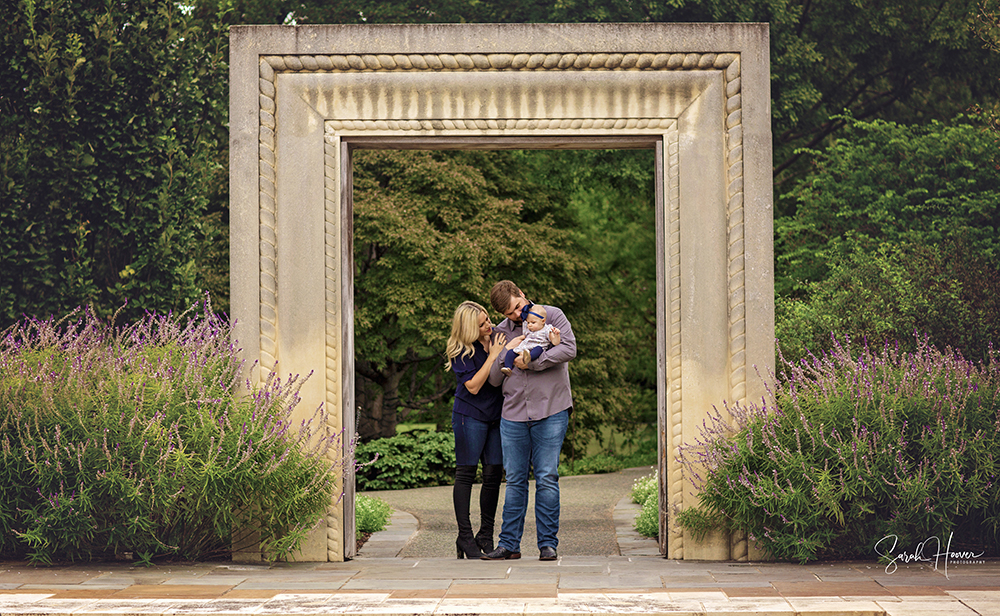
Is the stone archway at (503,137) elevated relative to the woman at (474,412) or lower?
elevated

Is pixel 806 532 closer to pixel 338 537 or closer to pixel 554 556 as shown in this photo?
pixel 554 556

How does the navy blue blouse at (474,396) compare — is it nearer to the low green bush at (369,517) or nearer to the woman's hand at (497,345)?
the woman's hand at (497,345)

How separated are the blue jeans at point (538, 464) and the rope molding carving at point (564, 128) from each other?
0.87 meters

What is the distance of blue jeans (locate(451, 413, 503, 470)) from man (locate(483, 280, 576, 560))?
16cm

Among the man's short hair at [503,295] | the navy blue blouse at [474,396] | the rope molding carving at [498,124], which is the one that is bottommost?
the navy blue blouse at [474,396]

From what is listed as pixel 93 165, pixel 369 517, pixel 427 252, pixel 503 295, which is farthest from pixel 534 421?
pixel 93 165

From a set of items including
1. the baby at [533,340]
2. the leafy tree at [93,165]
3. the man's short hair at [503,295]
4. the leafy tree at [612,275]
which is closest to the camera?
the baby at [533,340]

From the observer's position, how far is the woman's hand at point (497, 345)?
6.57m


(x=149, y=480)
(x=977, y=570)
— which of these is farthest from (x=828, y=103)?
(x=149, y=480)

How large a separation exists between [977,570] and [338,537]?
397 cm

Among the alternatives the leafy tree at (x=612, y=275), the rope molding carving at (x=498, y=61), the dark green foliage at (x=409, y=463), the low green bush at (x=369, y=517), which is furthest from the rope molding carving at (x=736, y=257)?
the leafy tree at (x=612, y=275)

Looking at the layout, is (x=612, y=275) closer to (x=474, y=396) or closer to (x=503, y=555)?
(x=474, y=396)

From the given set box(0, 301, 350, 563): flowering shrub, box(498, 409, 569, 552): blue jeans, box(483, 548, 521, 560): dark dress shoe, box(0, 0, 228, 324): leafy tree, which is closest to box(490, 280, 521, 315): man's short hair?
box(498, 409, 569, 552): blue jeans

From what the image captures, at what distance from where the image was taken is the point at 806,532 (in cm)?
622
